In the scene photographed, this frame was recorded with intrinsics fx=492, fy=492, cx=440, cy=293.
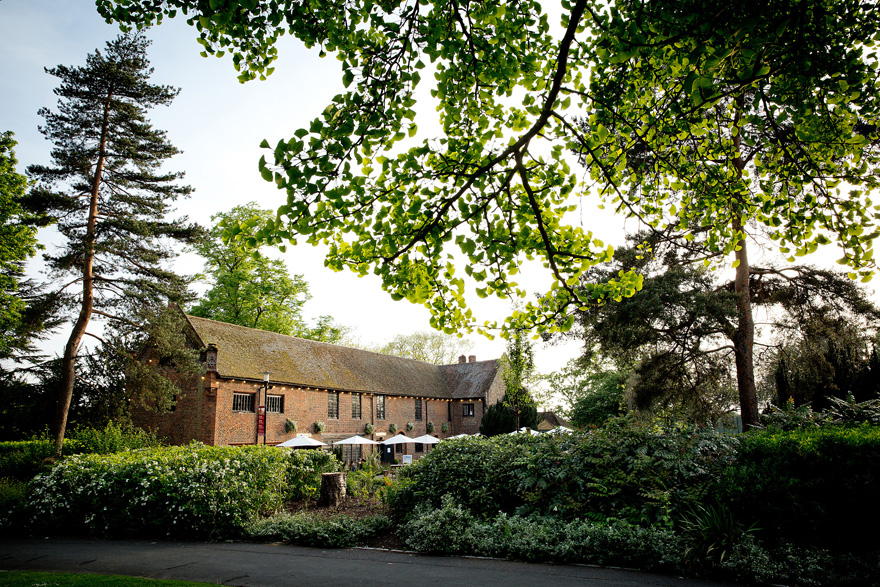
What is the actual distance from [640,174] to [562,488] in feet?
21.2

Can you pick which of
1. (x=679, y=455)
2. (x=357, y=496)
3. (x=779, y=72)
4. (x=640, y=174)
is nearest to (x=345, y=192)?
(x=640, y=174)

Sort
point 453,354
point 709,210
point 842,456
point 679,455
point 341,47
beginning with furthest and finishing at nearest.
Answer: point 453,354, point 679,455, point 842,456, point 709,210, point 341,47

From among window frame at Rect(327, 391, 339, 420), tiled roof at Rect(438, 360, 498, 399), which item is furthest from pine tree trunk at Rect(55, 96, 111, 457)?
tiled roof at Rect(438, 360, 498, 399)

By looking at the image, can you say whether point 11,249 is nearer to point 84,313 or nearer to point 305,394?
point 84,313

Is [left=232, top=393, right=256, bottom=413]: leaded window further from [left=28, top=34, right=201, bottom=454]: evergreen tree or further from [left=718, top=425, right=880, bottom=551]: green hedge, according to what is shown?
[left=718, top=425, right=880, bottom=551]: green hedge

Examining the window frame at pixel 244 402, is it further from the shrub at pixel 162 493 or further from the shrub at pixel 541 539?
the shrub at pixel 541 539

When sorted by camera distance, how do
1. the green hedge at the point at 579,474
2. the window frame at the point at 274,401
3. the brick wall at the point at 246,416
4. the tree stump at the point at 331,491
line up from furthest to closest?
the window frame at the point at 274,401 < the brick wall at the point at 246,416 < the tree stump at the point at 331,491 < the green hedge at the point at 579,474

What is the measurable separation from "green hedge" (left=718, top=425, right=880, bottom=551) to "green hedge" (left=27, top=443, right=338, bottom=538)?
10.1 meters

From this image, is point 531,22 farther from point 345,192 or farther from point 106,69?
point 106,69

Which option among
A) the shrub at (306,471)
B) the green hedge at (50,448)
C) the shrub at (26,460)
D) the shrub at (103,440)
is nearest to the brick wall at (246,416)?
the shrub at (103,440)

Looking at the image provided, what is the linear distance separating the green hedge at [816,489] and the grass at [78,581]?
8.21 metres

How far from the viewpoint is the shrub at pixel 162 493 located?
11.1 m

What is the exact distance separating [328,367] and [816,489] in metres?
30.0

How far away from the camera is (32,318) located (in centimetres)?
1777
